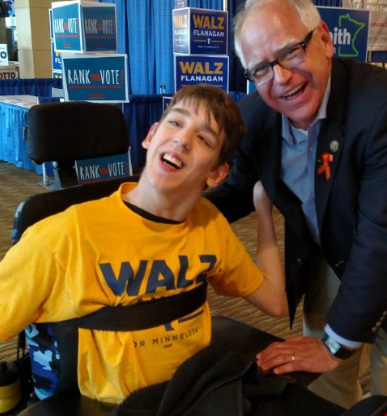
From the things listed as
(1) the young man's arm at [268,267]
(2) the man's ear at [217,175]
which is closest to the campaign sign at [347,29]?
(1) the young man's arm at [268,267]

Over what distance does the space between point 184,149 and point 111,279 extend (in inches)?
11.9

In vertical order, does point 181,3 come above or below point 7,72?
above

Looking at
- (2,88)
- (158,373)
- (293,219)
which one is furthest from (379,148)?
(2,88)

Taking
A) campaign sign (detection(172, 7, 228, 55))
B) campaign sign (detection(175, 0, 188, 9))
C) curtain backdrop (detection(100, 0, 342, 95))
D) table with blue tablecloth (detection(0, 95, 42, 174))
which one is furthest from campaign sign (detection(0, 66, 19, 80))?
campaign sign (detection(172, 7, 228, 55))

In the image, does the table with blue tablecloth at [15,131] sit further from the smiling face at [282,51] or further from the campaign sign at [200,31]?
the smiling face at [282,51]

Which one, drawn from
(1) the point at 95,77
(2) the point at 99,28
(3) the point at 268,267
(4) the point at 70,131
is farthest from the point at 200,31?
(3) the point at 268,267

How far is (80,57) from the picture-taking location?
14.7 ft

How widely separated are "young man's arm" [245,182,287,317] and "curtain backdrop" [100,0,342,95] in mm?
6024

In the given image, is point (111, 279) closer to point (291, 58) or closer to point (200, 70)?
point (291, 58)

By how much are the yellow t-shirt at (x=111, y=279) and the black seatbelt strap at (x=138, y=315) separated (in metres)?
0.01

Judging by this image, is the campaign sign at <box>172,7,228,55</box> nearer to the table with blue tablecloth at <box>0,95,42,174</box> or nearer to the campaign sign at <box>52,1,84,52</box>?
the campaign sign at <box>52,1,84,52</box>

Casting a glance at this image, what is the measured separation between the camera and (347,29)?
4.37 metres

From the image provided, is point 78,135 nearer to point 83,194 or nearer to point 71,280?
point 83,194

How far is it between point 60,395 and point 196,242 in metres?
0.42
